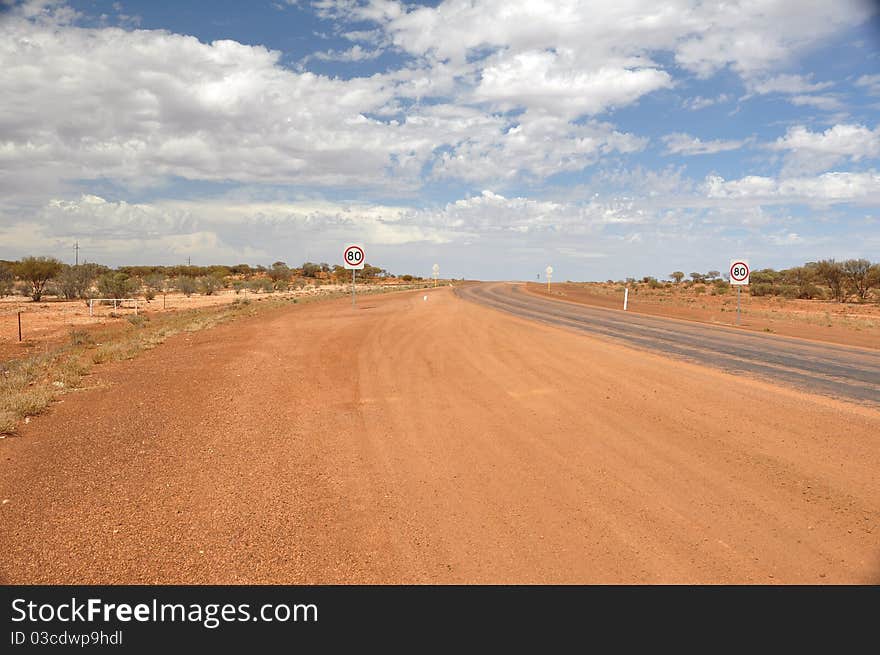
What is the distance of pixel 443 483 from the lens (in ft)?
17.0

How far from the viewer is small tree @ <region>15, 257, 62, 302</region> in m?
48.3

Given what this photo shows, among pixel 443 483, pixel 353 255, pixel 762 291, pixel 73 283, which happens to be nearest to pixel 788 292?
pixel 762 291

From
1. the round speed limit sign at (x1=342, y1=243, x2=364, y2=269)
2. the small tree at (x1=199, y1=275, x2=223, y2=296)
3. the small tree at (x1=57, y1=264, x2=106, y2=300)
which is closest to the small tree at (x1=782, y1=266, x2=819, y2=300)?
the round speed limit sign at (x1=342, y1=243, x2=364, y2=269)

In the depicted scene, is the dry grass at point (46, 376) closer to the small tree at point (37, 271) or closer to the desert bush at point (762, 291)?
the small tree at point (37, 271)

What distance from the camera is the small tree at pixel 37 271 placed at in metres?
48.3

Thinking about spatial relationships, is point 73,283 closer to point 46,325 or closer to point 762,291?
point 46,325

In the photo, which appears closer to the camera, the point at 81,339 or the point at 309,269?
the point at 81,339

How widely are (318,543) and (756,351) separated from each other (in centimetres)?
1380

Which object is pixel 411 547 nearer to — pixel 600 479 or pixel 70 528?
pixel 600 479

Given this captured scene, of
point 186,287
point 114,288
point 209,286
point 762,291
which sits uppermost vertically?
point 762,291

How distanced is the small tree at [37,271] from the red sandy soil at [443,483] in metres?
49.8

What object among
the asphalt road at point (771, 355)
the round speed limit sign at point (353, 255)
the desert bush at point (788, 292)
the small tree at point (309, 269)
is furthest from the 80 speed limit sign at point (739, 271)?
the small tree at point (309, 269)

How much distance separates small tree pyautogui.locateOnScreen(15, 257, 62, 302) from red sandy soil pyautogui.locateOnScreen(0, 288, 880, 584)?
49.8 metres

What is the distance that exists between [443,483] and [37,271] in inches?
2250
